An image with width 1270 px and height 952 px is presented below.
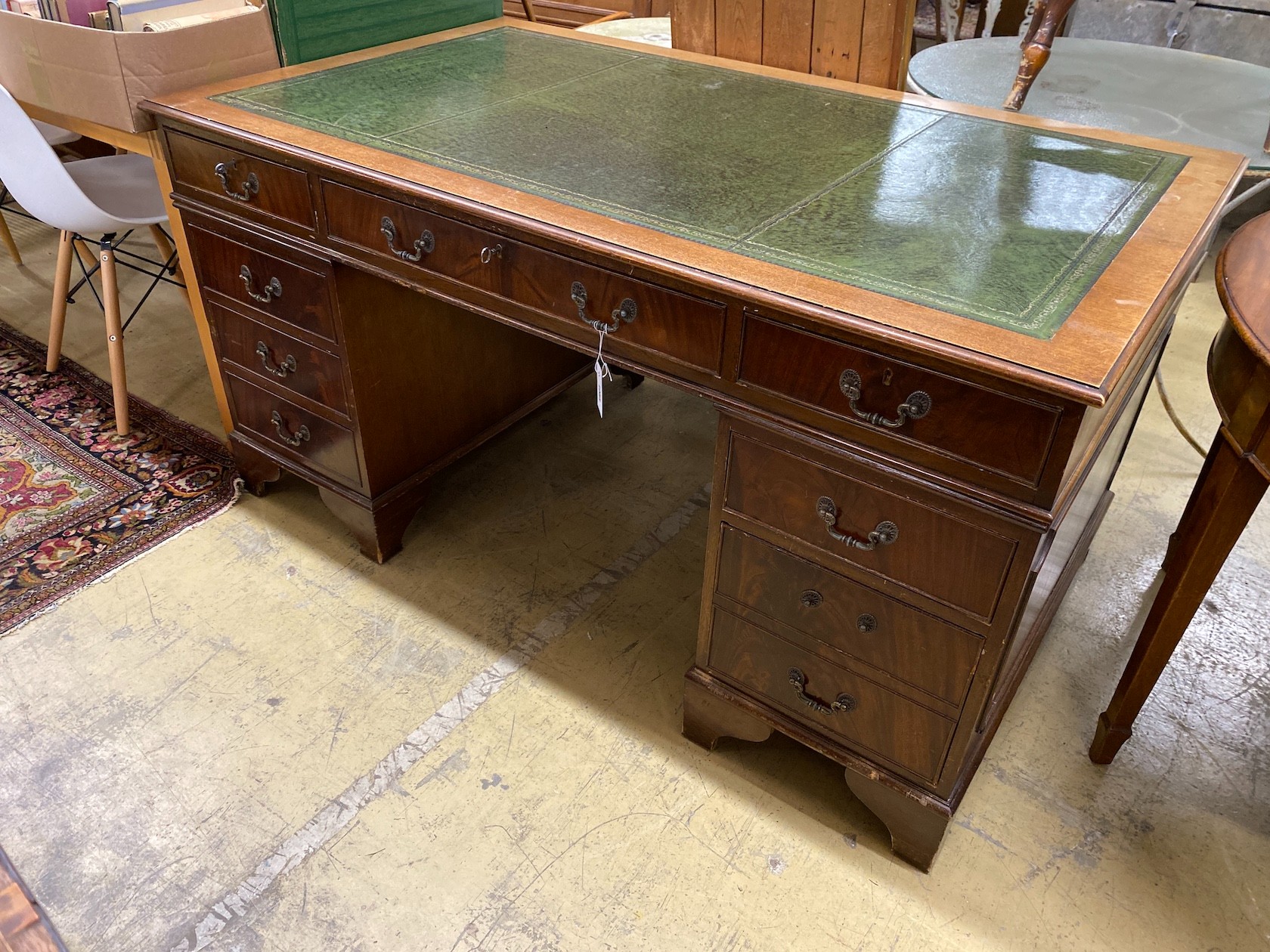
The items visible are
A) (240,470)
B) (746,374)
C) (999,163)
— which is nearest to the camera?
(746,374)

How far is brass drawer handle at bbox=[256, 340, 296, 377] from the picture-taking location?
1788 millimetres

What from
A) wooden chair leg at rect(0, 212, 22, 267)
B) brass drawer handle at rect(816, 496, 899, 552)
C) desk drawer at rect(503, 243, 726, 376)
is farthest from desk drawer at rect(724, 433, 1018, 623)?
wooden chair leg at rect(0, 212, 22, 267)

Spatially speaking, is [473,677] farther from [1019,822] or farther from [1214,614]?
[1214,614]

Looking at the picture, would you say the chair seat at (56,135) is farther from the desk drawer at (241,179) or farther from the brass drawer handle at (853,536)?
the brass drawer handle at (853,536)

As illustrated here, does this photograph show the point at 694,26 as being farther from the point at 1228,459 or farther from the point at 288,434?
the point at 1228,459

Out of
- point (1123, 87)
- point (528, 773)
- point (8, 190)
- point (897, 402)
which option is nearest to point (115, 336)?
point (8, 190)

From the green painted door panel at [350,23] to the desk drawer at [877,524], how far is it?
1.21 m

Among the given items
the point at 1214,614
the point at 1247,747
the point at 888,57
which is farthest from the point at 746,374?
the point at 1214,614

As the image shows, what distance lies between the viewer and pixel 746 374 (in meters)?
1.17

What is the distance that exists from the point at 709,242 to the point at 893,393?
0.30 meters

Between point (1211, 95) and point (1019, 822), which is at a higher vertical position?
point (1211, 95)

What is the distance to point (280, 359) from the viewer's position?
1800mm

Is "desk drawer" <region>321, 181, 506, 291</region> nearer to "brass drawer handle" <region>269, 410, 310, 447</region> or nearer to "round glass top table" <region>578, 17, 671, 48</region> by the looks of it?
"brass drawer handle" <region>269, 410, 310, 447</region>

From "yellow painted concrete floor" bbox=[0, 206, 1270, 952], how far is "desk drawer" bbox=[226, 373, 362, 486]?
0.19 meters
